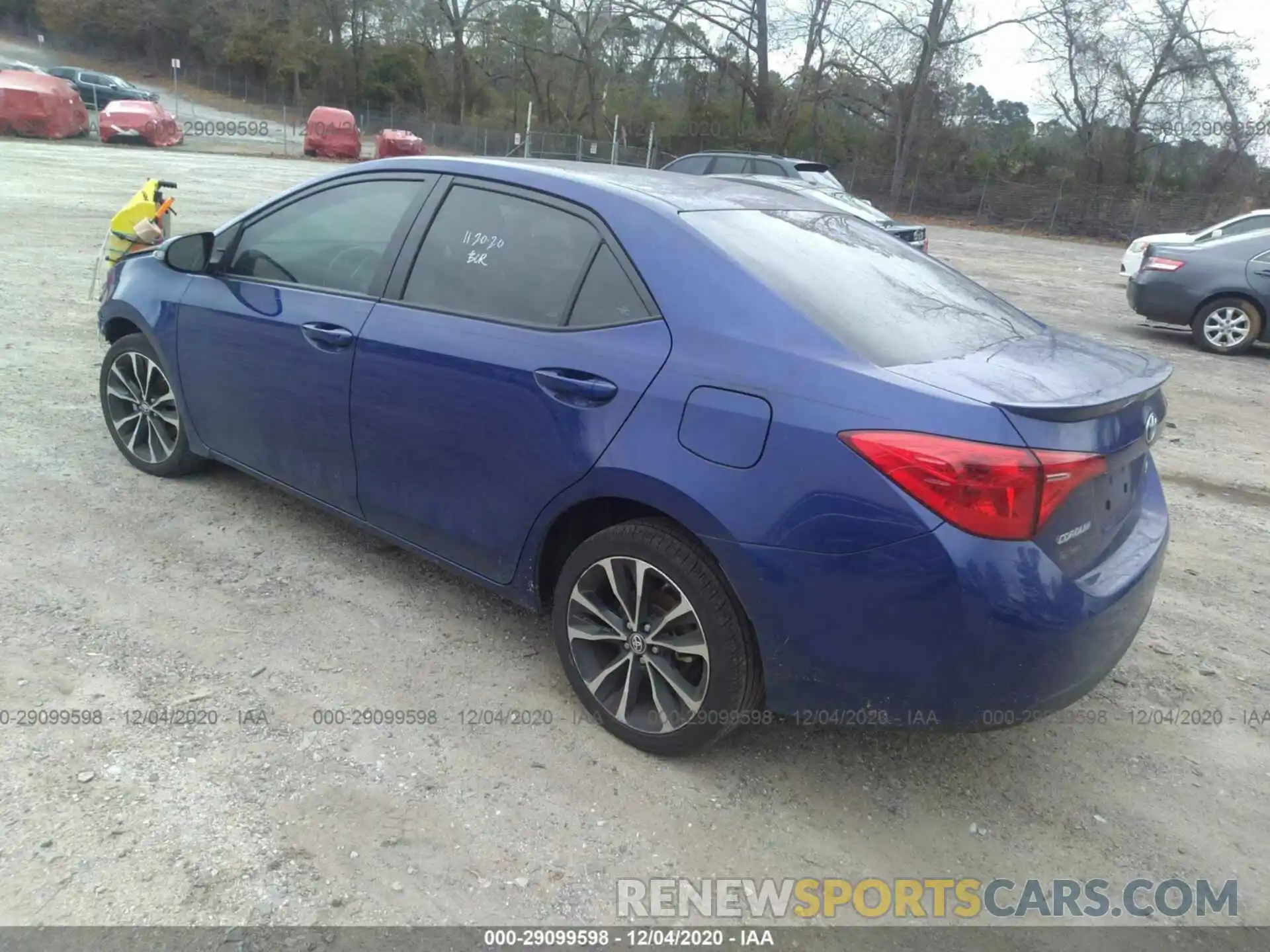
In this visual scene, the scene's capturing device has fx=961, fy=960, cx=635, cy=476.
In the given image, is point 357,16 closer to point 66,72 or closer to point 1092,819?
point 66,72

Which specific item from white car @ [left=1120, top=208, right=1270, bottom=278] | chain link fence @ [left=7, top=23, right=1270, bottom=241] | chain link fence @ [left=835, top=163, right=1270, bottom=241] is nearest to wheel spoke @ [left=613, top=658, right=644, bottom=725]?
white car @ [left=1120, top=208, right=1270, bottom=278]

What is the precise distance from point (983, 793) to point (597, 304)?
1916mm

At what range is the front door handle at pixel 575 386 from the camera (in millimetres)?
2824

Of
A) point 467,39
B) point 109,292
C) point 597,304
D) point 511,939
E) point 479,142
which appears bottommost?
point 511,939

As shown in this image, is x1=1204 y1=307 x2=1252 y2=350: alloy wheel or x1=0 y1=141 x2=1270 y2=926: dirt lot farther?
x1=1204 y1=307 x2=1252 y2=350: alloy wheel

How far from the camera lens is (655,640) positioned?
9.43 feet

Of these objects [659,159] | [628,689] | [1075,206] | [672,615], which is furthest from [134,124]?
[672,615]

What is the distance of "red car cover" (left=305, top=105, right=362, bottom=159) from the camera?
38.1 meters

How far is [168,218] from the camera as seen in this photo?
7645mm

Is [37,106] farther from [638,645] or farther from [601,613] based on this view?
[638,645]

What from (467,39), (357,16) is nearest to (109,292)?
(467,39)

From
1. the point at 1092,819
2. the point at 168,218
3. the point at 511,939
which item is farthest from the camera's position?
the point at 168,218

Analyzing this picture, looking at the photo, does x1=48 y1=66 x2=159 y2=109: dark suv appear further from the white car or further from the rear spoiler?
the rear spoiler

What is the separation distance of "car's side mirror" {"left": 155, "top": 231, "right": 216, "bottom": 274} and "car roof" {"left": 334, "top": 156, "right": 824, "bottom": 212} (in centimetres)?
75
